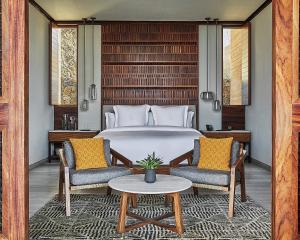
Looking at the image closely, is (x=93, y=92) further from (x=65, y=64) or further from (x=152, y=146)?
(x=152, y=146)

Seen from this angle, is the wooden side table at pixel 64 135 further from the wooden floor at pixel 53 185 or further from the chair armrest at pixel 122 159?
the chair armrest at pixel 122 159

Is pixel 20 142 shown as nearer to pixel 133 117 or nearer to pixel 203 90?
pixel 133 117

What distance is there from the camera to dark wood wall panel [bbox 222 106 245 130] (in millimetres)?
8555

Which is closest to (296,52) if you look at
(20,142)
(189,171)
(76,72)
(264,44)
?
(20,142)

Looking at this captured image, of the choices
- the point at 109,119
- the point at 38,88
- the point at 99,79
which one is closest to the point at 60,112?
the point at 38,88

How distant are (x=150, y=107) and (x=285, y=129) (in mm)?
5668

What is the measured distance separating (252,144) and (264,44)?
7.02 feet

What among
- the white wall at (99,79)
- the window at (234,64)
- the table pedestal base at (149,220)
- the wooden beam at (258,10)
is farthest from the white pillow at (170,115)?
the table pedestal base at (149,220)

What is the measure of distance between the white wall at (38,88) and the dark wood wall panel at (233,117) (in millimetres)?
3882

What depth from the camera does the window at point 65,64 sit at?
8562 millimetres

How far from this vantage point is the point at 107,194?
5000mm

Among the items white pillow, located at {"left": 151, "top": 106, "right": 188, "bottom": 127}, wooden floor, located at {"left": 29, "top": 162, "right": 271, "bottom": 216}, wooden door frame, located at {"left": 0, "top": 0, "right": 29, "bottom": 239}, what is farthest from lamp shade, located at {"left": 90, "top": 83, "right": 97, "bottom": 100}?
wooden door frame, located at {"left": 0, "top": 0, "right": 29, "bottom": 239}

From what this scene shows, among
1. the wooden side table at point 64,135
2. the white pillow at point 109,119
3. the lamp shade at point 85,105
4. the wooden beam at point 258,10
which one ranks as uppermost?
the wooden beam at point 258,10

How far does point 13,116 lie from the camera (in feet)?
7.84
